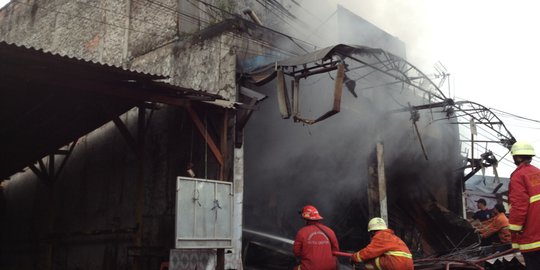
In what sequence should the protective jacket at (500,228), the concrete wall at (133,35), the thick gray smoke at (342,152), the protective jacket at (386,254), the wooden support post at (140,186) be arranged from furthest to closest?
the thick gray smoke at (342,152) < the protective jacket at (500,228) < the concrete wall at (133,35) < the wooden support post at (140,186) < the protective jacket at (386,254)

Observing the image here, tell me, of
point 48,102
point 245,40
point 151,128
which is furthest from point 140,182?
point 245,40

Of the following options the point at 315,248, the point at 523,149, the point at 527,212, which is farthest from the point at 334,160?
the point at 527,212

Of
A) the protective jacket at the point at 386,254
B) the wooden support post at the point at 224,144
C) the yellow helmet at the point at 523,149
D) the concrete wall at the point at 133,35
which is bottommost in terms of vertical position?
the protective jacket at the point at 386,254

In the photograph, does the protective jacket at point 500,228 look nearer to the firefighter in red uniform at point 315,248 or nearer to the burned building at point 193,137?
the burned building at point 193,137

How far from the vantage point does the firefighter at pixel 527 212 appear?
428 cm

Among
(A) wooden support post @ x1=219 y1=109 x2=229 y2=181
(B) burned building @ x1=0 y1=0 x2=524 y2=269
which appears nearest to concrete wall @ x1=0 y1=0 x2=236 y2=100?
(B) burned building @ x1=0 y1=0 x2=524 y2=269

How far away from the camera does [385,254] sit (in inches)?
201

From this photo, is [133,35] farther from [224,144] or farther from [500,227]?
[500,227]

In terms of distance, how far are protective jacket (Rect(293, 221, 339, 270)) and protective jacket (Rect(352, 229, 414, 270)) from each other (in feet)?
2.22

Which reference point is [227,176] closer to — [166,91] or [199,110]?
[199,110]

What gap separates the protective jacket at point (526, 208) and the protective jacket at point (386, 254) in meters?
1.13

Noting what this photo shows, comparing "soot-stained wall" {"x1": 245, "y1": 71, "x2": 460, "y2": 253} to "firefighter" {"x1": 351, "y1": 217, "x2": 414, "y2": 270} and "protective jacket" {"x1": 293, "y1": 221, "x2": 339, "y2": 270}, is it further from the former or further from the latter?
"firefighter" {"x1": 351, "y1": 217, "x2": 414, "y2": 270}

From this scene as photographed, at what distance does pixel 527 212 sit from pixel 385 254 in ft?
4.95

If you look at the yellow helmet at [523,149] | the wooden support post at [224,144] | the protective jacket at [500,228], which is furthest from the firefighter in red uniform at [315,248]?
the protective jacket at [500,228]
